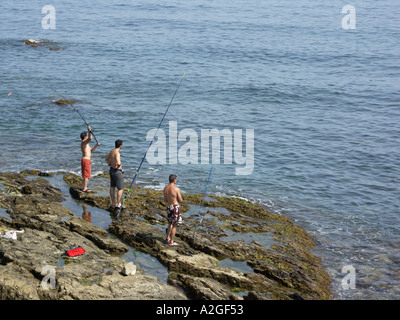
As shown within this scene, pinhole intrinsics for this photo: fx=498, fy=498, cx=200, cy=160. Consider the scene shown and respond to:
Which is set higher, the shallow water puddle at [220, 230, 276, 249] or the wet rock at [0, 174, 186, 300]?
the wet rock at [0, 174, 186, 300]

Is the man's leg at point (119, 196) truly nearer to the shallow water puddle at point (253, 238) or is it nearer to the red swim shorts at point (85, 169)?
the red swim shorts at point (85, 169)

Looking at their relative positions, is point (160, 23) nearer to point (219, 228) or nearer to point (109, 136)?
point (109, 136)

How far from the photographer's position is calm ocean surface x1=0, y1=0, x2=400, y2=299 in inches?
568

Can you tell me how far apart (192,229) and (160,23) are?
3811 centimetres

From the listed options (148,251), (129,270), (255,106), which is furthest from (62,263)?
(255,106)

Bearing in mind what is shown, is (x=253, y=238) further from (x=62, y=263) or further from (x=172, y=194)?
(x=62, y=263)

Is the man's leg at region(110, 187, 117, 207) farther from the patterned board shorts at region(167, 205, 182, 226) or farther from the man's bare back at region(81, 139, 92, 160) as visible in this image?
→ the patterned board shorts at region(167, 205, 182, 226)

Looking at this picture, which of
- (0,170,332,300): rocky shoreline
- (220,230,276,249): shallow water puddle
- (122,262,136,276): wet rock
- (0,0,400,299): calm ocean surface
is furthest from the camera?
(0,0,400,299): calm ocean surface

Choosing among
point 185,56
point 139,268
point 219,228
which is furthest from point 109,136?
point 185,56
